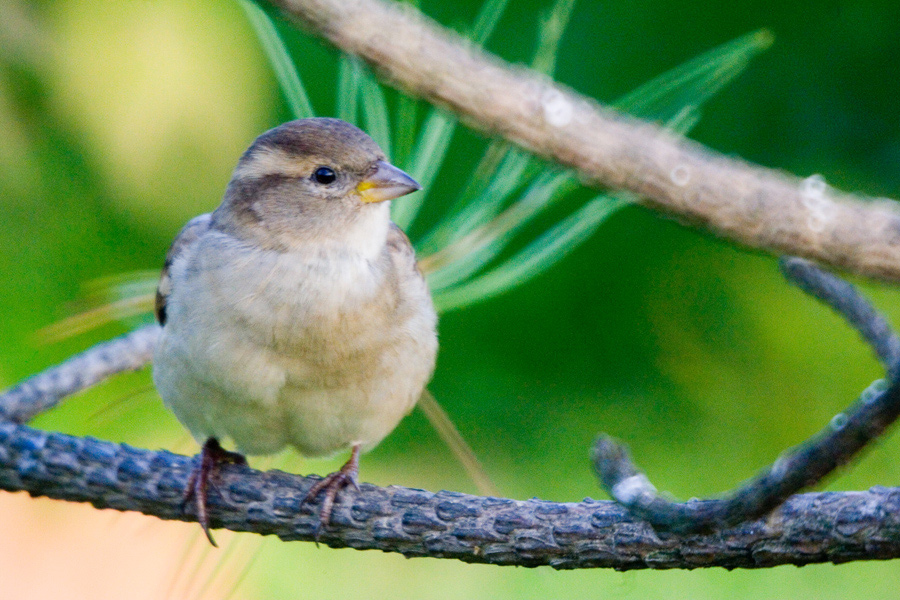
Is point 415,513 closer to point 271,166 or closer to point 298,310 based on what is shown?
point 298,310

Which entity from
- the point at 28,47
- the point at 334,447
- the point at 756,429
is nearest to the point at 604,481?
the point at 756,429

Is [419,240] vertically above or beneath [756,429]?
above

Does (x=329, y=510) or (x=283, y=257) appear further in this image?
(x=283, y=257)

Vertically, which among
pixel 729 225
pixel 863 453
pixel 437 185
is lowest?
pixel 863 453

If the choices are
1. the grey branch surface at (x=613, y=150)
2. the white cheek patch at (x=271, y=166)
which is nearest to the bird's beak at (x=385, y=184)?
the white cheek patch at (x=271, y=166)

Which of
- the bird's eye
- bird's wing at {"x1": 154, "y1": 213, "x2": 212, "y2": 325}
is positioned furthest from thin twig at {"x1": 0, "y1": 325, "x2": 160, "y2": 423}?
the bird's eye

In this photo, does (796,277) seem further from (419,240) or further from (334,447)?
(334,447)

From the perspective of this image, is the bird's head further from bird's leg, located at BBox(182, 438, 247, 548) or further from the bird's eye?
bird's leg, located at BBox(182, 438, 247, 548)
